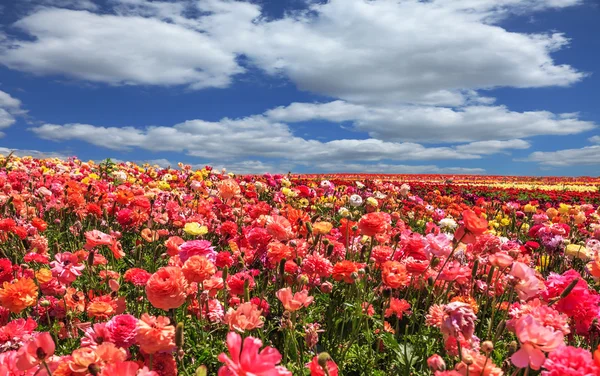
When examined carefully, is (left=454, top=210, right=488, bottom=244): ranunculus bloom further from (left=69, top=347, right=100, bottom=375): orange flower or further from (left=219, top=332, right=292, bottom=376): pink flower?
(left=69, top=347, right=100, bottom=375): orange flower

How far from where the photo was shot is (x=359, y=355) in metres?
2.62

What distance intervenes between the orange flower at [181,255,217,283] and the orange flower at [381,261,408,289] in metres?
1.04

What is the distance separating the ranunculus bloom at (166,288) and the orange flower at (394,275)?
1203 millimetres

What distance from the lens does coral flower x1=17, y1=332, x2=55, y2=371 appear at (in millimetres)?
1432

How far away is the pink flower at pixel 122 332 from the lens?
1708mm

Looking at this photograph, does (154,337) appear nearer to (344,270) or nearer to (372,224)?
(344,270)

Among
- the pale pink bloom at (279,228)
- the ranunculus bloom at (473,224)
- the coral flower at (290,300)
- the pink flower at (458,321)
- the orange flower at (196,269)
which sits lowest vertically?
the coral flower at (290,300)

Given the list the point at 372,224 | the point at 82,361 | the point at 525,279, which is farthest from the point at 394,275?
the point at 82,361

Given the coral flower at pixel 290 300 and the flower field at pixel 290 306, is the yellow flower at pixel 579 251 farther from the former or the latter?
the coral flower at pixel 290 300

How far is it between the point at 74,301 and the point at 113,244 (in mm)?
460

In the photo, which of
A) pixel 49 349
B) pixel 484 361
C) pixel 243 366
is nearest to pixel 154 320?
pixel 49 349

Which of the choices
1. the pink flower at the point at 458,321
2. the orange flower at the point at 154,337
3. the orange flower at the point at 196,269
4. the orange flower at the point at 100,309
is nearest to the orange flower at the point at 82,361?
the orange flower at the point at 154,337

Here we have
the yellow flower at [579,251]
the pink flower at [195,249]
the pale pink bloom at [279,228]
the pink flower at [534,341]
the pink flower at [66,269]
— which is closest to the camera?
the pink flower at [534,341]

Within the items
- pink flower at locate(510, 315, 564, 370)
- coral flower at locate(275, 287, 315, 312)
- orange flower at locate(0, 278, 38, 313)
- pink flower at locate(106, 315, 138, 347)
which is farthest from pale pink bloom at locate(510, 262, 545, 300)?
orange flower at locate(0, 278, 38, 313)
